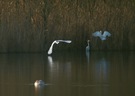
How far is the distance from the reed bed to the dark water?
655 mm

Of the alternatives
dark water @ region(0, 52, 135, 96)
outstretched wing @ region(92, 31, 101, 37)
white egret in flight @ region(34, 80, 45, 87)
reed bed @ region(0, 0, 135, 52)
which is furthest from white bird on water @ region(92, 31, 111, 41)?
white egret in flight @ region(34, 80, 45, 87)

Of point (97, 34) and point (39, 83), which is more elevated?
point (97, 34)

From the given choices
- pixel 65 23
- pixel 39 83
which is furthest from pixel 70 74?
pixel 65 23

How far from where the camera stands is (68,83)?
43.0ft

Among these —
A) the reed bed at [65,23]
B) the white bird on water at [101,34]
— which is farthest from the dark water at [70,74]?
the reed bed at [65,23]

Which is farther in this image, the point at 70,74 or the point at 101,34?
the point at 101,34

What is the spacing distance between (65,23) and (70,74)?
5929 mm

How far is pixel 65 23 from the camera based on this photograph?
802 inches

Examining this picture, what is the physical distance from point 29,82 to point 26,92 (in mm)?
1270

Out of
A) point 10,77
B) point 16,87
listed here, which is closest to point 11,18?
point 10,77

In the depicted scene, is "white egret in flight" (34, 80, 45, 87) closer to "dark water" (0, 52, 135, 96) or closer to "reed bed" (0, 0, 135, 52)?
"dark water" (0, 52, 135, 96)

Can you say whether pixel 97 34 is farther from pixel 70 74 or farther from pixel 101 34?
pixel 70 74

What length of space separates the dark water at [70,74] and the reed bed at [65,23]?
25.8 inches

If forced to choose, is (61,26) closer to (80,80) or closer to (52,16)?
(52,16)
